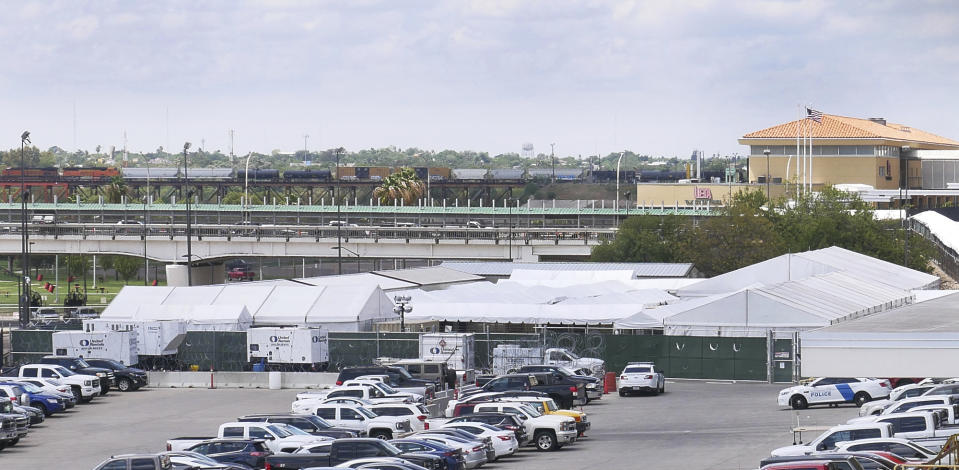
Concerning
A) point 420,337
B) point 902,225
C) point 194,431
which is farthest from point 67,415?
point 902,225

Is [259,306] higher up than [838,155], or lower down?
lower down

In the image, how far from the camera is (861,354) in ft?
72.3

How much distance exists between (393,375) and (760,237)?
55372mm

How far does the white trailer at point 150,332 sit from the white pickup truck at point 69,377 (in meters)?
6.18

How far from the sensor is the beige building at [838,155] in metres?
162

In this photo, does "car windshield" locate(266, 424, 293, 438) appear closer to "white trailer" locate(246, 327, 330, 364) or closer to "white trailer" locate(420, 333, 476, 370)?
"white trailer" locate(420, 333, 476, 370)

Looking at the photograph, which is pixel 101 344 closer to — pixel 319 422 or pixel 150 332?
pixel 150 332

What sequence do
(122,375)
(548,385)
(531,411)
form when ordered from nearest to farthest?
1. (531,411)
2. (548,385)
3. (122,375)

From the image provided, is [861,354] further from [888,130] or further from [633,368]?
[888,130]

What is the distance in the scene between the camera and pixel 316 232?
134 m

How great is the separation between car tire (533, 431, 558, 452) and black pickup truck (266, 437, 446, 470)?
6.76 meters

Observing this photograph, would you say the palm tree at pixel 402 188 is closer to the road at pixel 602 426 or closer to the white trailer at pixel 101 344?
the white trailer at pixel 101 344

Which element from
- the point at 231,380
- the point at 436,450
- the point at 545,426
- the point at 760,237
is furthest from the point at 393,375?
the point at 760,237

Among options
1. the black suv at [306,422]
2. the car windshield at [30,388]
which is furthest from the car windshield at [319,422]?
the car windshield at [30,388]
